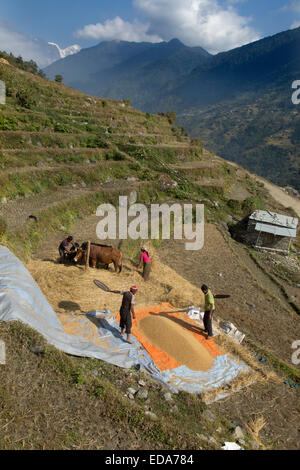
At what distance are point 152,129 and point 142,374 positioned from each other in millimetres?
38727

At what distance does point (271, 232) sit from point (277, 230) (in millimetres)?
575

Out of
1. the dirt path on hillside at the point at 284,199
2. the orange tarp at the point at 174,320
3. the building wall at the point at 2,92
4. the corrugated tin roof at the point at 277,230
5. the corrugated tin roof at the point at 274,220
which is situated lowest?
the orange tarp at the point at 174,320

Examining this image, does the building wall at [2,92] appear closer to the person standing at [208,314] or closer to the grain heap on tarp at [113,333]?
the grain heap on tarp at [113,333]

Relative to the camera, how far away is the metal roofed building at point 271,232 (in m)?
20.6

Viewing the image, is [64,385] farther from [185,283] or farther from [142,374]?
[185,283]

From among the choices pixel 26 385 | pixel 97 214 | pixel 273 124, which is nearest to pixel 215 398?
pixel 26 385

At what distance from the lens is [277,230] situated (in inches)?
816

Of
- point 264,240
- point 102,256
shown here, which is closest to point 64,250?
point 102,256

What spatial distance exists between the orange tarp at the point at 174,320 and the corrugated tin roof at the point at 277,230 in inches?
522

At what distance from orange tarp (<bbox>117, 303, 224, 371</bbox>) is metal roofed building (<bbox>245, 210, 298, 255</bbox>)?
13.5 meters

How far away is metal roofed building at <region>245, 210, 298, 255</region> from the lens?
20.6 metres

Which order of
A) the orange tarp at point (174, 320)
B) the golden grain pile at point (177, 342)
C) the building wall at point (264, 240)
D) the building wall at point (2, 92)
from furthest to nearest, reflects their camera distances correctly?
the building wall at point (2, 92) < the building wall at point (264, 240) < the golden grain pile at point (177, 342) < the orange tarp at point (174, 320)

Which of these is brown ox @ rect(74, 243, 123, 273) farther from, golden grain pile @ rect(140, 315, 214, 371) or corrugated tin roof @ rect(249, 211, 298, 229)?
corrugated tin roof @ rect(249, 211, 298, 229)

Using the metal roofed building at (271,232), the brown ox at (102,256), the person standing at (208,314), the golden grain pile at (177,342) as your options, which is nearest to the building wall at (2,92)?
the brown ox at (102,256)
